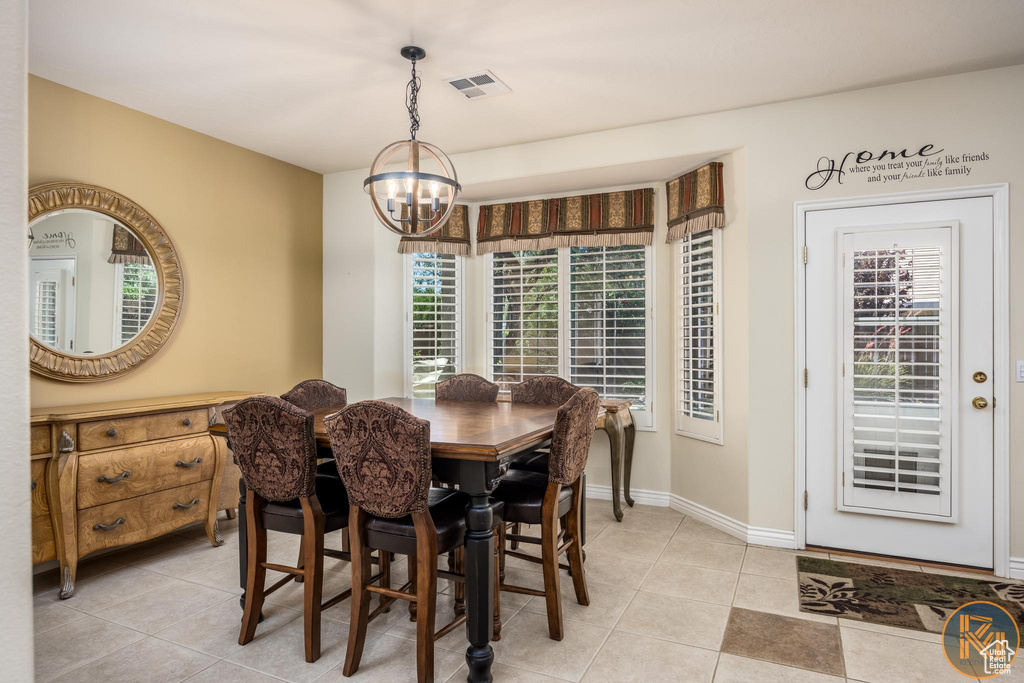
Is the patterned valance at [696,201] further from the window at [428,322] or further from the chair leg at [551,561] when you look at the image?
the chair leg at [551,561]

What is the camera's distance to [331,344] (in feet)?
16.7

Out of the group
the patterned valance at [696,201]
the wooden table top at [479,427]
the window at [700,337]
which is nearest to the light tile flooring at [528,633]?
the wooden table top at [479,427]

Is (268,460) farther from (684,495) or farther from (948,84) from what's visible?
(948,84)

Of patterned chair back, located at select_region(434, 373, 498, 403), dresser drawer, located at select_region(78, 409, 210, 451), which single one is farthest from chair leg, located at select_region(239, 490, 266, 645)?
patterned chair back, located at select_region(434, 373, 498, 403)

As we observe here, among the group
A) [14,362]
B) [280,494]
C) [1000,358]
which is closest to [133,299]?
[280,494]

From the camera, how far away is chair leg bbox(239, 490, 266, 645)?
95.7 inches

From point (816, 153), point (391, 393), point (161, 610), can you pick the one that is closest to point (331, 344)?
point (391, 393)

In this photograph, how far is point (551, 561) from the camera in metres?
2.46

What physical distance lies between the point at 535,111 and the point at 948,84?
229 centimetres

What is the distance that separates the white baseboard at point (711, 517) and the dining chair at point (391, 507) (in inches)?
87.1

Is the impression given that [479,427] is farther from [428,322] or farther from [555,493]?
[428,322]

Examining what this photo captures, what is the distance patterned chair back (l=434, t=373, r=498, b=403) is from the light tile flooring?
100 cm

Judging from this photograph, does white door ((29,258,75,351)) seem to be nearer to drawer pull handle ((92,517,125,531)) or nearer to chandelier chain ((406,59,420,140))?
drawer pull handle ((92,517,125,531))

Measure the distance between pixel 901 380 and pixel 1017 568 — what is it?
1099mm
